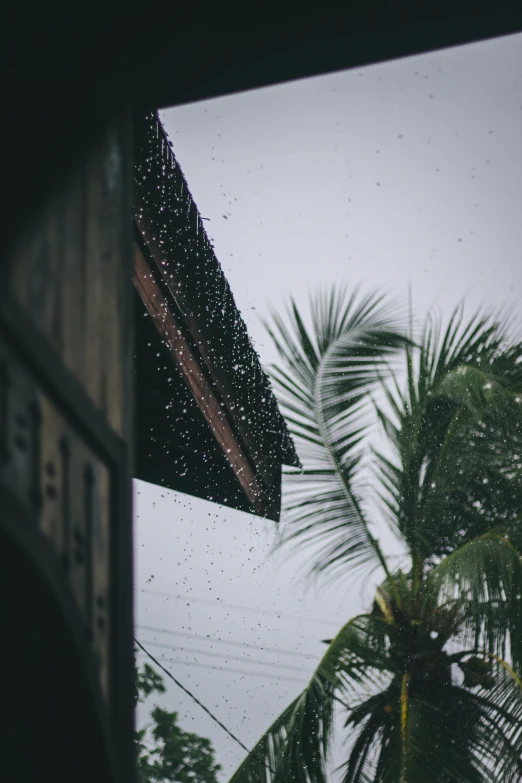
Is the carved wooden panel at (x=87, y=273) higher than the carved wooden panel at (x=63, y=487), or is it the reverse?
the carved wooden panel at (x=87, y=273)

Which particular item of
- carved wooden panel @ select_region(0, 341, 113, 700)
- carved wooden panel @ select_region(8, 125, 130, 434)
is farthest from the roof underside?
carved wooden panel @ select_region(0, 341, 113, 700)

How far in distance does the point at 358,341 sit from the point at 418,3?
6.12 meters

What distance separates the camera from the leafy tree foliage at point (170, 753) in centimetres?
972

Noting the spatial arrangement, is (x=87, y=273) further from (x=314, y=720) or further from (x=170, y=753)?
(x=170, y=753)

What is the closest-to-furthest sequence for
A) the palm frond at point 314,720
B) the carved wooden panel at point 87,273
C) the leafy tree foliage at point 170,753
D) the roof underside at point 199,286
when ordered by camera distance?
the carved wooden panel at point 87,273 → the roof underside at point 199,286 → the palm frond at point 314,720 → the leafy tree foliage at point 170,753

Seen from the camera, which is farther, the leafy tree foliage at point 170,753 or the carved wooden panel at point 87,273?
the leafy tree foliage at point 170,753

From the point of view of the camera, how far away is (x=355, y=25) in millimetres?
1542

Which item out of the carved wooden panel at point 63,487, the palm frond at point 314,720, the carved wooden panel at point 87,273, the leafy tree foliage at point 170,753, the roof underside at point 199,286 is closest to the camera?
the carved wooden panel at point 63,487

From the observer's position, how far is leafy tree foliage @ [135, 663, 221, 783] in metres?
9.72

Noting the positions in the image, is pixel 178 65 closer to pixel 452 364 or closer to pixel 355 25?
pixel 355 25

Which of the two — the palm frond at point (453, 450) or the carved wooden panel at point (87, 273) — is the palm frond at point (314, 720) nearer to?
the palm frond at point (453, 450)

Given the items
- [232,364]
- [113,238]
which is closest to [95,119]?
[113,238]

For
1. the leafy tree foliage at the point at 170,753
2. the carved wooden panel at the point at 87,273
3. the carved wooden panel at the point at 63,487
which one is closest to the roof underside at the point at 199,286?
the carved wooden panel at the point at 87,273

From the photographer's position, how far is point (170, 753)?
9.84m
